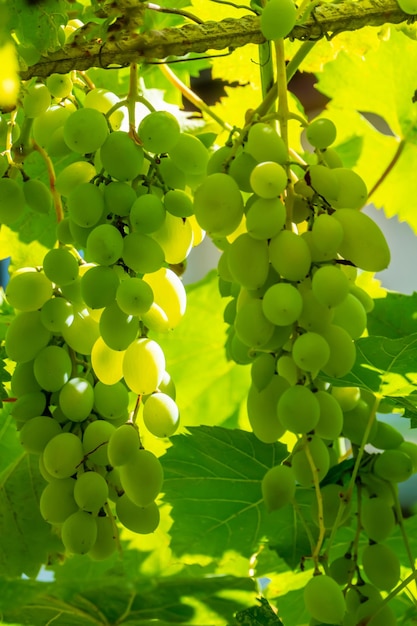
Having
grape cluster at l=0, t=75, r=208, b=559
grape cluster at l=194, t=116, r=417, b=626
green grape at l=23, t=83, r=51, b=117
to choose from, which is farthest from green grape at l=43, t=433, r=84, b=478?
green grape at l=23, t=83, r=51, b=117

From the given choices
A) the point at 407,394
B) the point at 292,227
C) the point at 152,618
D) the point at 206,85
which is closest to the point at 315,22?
the point at 292,227

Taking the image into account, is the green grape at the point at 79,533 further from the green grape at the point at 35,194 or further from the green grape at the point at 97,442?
the green grape at the point at 35,194

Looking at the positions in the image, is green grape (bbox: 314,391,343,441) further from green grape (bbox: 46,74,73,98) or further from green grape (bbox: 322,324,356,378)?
green grape (bbox: 46,74,73,98)

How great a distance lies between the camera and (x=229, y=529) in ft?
2.32

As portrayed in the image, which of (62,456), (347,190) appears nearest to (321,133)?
(347,190)

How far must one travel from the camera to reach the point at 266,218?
0.46 m

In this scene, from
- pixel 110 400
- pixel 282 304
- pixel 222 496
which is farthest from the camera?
pixel 222 496

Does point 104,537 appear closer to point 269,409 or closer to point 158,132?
point 269,409

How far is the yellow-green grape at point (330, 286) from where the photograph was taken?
1.46 feet

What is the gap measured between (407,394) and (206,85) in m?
1.76

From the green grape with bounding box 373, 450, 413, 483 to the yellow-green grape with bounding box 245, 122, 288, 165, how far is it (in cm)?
23

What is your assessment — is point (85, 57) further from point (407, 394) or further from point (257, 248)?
point (407, 394)

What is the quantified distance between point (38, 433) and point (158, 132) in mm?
203

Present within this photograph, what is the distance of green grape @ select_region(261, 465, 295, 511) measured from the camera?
53 centimetres
